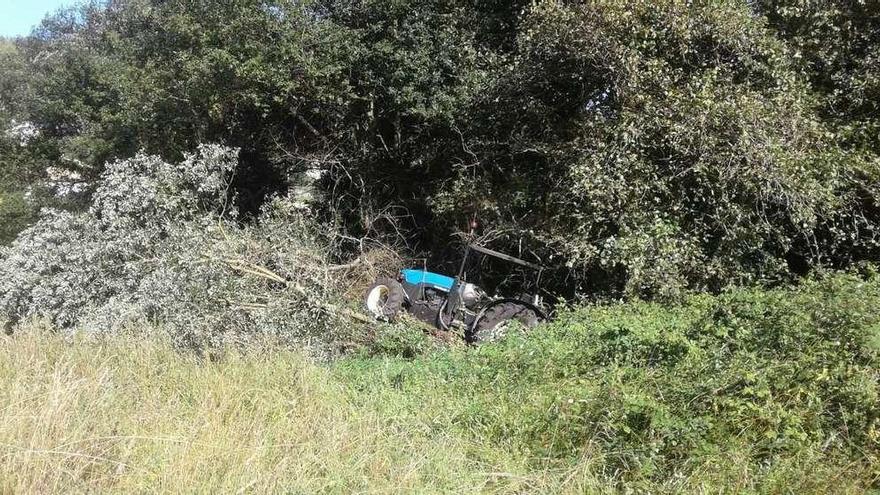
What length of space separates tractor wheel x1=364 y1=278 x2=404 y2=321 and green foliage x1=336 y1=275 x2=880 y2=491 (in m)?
2.70

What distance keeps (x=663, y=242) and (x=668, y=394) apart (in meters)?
3.35

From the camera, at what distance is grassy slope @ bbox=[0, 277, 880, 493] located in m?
3.49

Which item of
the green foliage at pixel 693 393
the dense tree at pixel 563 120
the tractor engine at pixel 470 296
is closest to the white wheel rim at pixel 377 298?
the tractor engine at pixel 470 296

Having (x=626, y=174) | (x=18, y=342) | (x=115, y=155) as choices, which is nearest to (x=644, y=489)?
(x=626, y=174)

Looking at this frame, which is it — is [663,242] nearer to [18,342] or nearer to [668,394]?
[668,394]

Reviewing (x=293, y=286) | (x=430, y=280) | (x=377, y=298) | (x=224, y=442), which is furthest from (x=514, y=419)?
(x=377, y=298)

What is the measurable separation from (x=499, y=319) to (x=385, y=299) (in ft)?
6.05

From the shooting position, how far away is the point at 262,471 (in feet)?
11.3

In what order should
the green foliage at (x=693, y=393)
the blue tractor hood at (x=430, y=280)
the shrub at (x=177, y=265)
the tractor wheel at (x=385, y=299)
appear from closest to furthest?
the green foliage at (x=693, y=393), the shrub at (x=177, y=265), the tractor wheel at (x=385, y=299), the blue tractor hood at (x=430, y=280)

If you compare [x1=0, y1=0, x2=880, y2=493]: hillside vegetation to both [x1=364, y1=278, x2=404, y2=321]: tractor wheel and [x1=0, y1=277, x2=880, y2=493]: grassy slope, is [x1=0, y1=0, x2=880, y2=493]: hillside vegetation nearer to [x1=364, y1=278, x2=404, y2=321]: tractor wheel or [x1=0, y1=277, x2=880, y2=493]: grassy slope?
[x1=0, y1=277, x2=880, y2=493]: grassy slope

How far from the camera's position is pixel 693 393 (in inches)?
158

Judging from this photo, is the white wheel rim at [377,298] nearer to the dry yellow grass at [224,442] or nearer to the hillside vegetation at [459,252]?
the hillside vegetation at [459,252]

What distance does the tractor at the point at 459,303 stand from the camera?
7773 millimetres

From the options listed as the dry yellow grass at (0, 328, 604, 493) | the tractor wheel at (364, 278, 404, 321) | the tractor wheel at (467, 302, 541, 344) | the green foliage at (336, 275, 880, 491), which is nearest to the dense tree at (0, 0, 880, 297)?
the tractor wheel at (467, 302, 541, 344)
